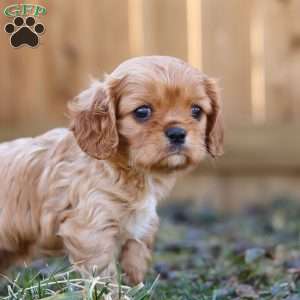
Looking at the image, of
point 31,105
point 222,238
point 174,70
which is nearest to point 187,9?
point 31,105

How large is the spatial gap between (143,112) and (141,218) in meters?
0.67

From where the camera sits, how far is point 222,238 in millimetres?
7629

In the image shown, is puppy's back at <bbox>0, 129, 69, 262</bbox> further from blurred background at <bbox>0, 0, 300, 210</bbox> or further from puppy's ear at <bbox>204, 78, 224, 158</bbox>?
blurred background at <bbox>0, 0, 300, 210</bbox>

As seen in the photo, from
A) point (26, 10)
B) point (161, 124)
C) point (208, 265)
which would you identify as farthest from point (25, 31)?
point (208, 265)

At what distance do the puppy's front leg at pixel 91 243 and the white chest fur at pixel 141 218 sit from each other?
0.50ft

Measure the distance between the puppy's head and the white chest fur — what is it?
0.28 m

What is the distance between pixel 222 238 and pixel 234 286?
2265 mm

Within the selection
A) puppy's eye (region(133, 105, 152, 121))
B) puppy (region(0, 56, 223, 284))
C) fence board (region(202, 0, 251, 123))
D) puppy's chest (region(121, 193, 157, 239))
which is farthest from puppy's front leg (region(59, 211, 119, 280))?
fence board (region(202, 0, 251, 123))

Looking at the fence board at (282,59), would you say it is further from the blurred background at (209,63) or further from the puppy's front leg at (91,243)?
the puppy's front leg at (91,243)

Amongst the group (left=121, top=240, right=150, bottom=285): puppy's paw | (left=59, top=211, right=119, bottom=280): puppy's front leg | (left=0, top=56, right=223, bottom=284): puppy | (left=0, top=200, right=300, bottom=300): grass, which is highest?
(left=0, top=56, right=223, bottom=284): puppy

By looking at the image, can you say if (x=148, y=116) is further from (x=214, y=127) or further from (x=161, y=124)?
(x=214, y=127)

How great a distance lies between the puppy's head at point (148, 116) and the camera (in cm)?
478

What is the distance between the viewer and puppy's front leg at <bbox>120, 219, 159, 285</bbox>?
208 inches

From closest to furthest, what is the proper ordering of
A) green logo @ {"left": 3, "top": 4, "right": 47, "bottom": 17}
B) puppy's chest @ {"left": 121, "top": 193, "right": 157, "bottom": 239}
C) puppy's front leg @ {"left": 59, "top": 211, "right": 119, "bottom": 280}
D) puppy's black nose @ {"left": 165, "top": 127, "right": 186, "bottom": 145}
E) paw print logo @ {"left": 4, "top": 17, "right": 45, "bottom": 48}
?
puppy's black nose @ {"left": 165, "top": 127, "right": 186, "bottom": 145} → puppy's front leg @ {"left": 59, "top": 211, "right": 119, "bottom": 280} → puppy's chest @ {"left": 121, "top": 193, "right": 157, "bottom": 239} → paw print logo @ {"left": 4, "top": 17, "right": 45, "bottom": 48} → green logo @ {"left": 3, "top": 4, "right": 47, "bottom": 17}
